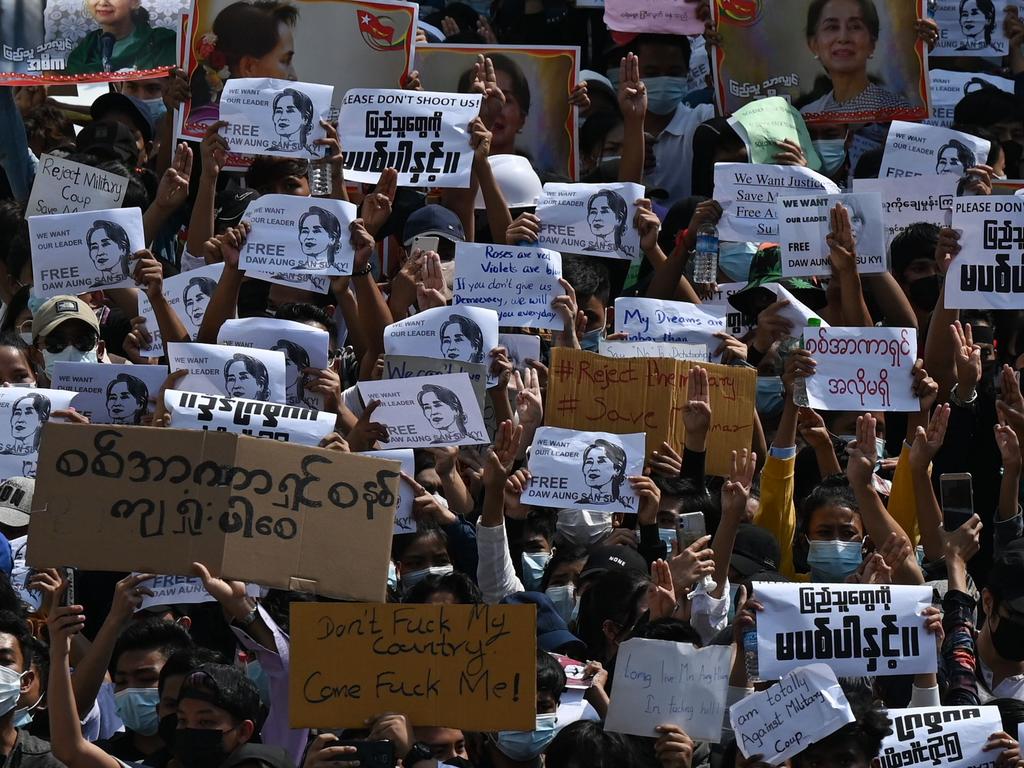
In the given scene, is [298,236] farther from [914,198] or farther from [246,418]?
[914,198]

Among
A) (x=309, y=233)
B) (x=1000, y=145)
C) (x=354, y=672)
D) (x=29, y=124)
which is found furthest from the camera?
(x=29, y=124)

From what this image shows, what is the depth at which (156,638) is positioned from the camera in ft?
24.6

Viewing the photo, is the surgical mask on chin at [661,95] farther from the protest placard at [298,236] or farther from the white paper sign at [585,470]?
the white paper sign at [585,470]

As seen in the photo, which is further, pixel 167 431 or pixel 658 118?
pixel 658 118

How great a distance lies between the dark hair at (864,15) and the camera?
11133 mm

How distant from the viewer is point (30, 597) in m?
8.09

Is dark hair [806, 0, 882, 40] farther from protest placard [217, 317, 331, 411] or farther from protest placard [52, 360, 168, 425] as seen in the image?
protest placard [52, 360, 168, 425]

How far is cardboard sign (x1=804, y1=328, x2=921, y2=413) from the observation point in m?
9.05

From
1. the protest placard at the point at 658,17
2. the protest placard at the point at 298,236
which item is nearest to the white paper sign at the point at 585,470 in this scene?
the protest placard at the point at 298,236

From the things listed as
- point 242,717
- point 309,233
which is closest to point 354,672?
point 242,717

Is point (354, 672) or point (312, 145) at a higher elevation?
point (312, 145)

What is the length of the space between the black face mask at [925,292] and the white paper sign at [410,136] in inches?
83.7

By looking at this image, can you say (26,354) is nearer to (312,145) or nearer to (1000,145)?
(312,145)

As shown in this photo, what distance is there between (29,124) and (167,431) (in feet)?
18.8
